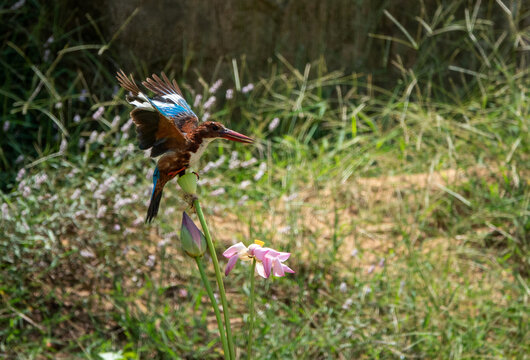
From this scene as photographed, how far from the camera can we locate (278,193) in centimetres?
308

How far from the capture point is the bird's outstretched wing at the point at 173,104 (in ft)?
2.88

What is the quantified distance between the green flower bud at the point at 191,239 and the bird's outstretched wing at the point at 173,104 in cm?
12

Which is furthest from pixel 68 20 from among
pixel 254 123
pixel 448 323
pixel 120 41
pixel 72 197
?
pixel 448 323

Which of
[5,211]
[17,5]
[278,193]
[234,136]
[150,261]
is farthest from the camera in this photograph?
[17,5]

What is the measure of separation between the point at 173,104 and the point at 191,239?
195mm

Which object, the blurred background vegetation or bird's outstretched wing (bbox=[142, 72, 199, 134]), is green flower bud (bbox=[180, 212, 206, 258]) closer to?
bird's outstretched wing (bbox=[142, 72, 199, 134])

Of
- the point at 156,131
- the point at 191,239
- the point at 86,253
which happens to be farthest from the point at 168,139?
the point at 86,253

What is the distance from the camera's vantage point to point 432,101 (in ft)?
13.5

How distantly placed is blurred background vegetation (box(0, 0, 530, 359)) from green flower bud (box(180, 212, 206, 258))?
1433 millimetres

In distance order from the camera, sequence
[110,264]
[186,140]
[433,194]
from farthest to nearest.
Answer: [433,194]
[110,264]
[186,140]

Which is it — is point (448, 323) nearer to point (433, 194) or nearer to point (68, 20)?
point (433, 194)

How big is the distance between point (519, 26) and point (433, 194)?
1.70m

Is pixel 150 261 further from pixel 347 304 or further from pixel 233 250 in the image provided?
pixel 233 250

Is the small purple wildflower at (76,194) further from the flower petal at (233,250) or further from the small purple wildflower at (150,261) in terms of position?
the flower petal at (233,250)
